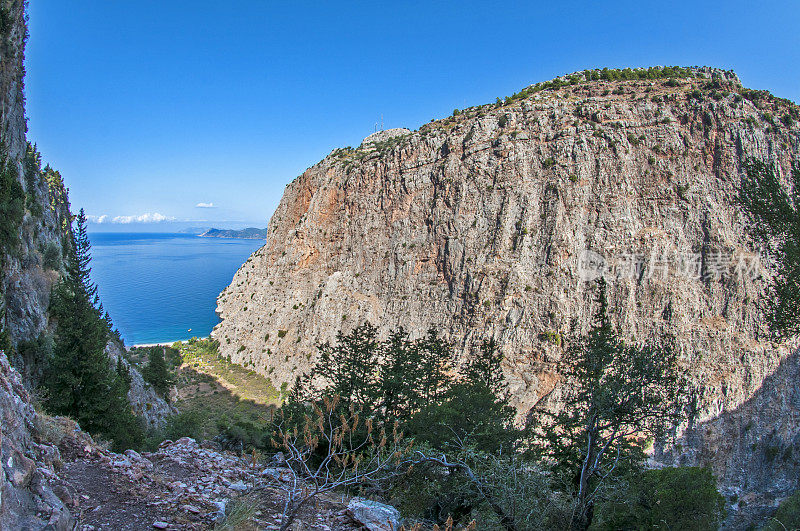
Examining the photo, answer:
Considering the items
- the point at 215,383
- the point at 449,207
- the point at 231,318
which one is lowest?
the point at 215,383

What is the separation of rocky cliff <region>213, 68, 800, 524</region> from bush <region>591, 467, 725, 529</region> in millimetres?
13917

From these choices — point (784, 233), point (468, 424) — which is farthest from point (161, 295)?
point (784, 233)

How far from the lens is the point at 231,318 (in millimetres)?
46156

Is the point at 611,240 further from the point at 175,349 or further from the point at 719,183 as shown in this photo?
the point at 175,349

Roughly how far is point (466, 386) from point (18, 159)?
1096 inches

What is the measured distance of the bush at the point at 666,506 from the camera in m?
11.0

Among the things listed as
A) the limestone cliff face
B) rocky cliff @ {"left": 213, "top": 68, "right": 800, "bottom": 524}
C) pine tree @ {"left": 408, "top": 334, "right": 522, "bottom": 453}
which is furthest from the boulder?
rocky cliff @ {"left": 213, "top": 68, "right": 800, "bottom": 524}

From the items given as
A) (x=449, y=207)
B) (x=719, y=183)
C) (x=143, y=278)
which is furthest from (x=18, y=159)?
(x=143, y=278)

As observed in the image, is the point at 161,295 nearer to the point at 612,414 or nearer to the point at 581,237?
the point at 581,237

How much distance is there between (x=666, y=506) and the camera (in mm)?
11430

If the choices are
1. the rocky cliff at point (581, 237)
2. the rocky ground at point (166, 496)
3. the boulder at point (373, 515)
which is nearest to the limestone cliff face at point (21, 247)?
the rocky ground at point (166, 496)

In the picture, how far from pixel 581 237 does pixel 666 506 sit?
21.3 meters

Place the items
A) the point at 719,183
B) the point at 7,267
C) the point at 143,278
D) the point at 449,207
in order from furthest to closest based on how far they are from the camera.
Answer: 1. the point at 143,278
2. the point at 449,207
3. the point at 719,183
4. the point at 7,267

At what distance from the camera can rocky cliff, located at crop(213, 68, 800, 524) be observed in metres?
26.4
